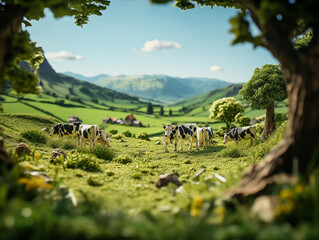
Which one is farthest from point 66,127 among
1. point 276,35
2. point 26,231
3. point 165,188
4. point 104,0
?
point 276,35

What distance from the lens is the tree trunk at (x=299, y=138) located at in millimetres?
3844

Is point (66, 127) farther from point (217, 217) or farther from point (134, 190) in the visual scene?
point (217, 217)

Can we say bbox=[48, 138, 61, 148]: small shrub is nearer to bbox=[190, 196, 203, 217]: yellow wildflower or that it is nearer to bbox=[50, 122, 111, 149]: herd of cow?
bbox=[50, 122, 111, 149]: herd of cow

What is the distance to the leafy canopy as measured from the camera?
1703 centimetres

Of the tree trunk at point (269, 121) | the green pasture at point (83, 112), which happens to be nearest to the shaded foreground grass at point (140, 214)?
the tree trunk at point (269, 121)

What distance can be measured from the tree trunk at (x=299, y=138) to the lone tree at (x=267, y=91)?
549 inches

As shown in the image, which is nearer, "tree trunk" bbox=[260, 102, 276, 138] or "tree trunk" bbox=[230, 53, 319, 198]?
"tree trunk" bbox=[230, 53, 319, 198]

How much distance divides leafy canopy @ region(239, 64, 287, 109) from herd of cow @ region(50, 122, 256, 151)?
3.03 meters

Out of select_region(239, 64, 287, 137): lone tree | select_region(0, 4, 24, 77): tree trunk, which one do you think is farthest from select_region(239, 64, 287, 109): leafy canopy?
select_region(0, 4, 24, 77): tree trunk

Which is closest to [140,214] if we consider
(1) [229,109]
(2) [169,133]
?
(2) [169,133]

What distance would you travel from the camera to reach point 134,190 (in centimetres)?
625

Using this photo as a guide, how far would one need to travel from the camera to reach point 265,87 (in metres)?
17.2

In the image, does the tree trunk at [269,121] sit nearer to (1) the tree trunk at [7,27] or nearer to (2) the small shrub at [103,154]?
(2) the small shrub at [103,154]

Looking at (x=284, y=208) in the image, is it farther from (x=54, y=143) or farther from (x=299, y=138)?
(x=54, y=143)
